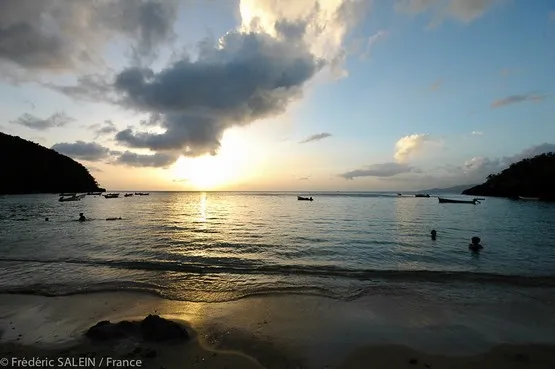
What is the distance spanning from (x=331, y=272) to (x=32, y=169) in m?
201

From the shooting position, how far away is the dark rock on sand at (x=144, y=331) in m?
8.75

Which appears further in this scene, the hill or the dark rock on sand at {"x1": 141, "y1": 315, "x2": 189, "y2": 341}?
the hill

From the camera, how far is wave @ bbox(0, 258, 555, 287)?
→ 1680 centimetres

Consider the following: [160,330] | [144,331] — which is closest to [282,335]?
[160,330]

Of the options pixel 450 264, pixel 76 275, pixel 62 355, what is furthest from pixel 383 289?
pixel 76 275

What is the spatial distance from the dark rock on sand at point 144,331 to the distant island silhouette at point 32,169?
625ft

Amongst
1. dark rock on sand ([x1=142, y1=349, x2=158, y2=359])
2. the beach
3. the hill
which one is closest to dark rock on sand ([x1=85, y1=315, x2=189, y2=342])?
the beach

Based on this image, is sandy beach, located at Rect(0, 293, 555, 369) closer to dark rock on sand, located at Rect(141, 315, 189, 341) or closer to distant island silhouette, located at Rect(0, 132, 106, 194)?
dark rock on sand, located at Rect(141, 315, 189, 341)

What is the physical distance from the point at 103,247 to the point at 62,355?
65.9 feet

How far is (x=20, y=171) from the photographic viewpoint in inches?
6344

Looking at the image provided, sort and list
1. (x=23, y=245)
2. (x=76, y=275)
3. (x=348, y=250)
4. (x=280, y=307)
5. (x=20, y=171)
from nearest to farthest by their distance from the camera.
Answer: (x=280, y=307)
(x=76, y=275)
(x=348, y=250)
(x=23, y=245)
(x=20, y=171)

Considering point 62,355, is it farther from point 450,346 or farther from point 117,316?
point 450,346

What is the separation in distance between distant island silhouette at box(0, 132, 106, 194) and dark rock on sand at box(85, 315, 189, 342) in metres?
190

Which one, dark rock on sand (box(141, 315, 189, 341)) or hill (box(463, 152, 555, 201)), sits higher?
hill (box(463, 152, 555, 201))
